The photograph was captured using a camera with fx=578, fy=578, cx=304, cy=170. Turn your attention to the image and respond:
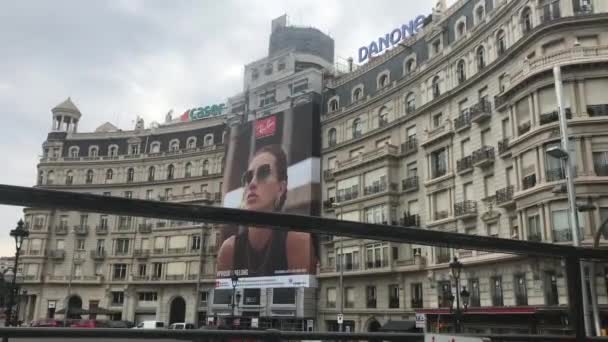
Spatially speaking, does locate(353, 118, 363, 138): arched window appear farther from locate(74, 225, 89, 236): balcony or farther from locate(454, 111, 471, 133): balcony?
locate(74, 225, 89, 236): balcony

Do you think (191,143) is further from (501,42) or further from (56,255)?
(56,255)

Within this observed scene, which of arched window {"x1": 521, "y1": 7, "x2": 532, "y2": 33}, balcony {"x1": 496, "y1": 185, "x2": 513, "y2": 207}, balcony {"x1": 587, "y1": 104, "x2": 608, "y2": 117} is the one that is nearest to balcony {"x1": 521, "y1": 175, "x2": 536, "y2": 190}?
balcony {"x1": 496, "y1": 185, "x2": 513, "y2": 207}

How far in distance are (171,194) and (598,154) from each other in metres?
52.8

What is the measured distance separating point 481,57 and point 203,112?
153 feet

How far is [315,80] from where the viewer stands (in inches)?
2483

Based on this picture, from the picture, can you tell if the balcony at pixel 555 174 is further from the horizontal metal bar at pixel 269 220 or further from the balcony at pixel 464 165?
the horizontal metal bar at pixel 269 220

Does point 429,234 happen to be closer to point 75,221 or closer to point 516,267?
point 516,267

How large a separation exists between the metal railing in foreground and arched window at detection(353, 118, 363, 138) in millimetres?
52953

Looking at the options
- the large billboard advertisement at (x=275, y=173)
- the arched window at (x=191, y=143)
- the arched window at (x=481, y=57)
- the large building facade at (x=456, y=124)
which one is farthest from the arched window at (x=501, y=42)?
the arched window at (x=191, y=143)

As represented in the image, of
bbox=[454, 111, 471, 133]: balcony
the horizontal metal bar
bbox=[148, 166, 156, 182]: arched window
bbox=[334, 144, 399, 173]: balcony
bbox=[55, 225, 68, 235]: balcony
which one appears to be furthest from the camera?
bbox=[148, 166, 156, 182]: arched window

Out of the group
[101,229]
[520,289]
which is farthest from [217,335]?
[520,289]

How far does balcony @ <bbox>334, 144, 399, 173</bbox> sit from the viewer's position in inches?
1969

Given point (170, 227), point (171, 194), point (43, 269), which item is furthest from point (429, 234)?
point (171, 194)

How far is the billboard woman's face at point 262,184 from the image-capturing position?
201ft
